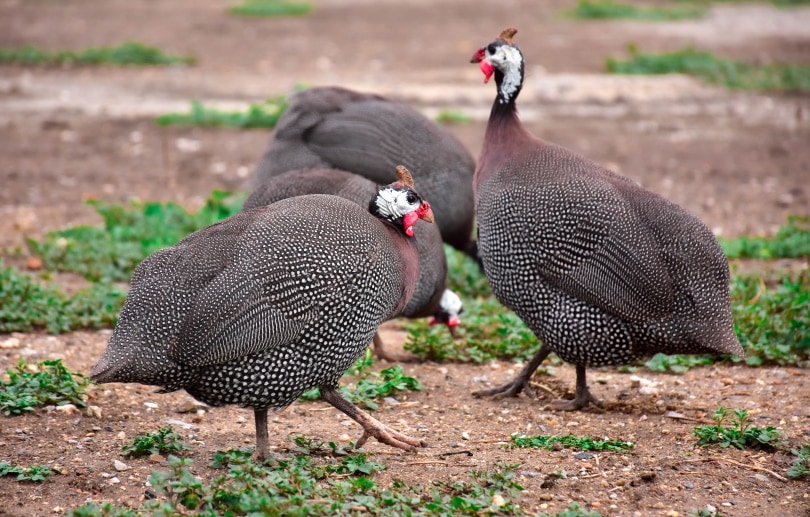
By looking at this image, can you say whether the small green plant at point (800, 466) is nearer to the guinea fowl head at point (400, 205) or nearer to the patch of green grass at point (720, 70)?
the guinea fowl head at point (400, 205)

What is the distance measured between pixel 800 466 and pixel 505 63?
2.53 metres

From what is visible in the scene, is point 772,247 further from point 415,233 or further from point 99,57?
point 99,57

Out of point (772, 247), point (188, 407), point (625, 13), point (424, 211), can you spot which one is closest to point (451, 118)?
point (772, 247)

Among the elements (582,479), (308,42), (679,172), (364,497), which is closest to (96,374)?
(364,497)

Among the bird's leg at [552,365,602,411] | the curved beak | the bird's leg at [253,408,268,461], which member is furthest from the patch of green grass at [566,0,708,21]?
the bird's leg at [253,408,268,461]

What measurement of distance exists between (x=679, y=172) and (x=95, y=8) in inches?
429

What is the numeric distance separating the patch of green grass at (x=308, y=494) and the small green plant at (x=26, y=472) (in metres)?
0.40

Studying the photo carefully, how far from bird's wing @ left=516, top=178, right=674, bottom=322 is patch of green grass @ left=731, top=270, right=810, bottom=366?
3.75ft

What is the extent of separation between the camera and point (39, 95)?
36.9ft

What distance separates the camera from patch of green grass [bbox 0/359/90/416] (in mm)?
4406

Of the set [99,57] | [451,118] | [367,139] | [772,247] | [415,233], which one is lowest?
[772,247]

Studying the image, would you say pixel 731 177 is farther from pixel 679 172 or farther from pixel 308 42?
pixel 308 42

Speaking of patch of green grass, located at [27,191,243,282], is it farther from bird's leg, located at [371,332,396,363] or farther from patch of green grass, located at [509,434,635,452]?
patch of green grass, located at [509,434,635,452]

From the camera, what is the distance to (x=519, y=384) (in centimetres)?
514
